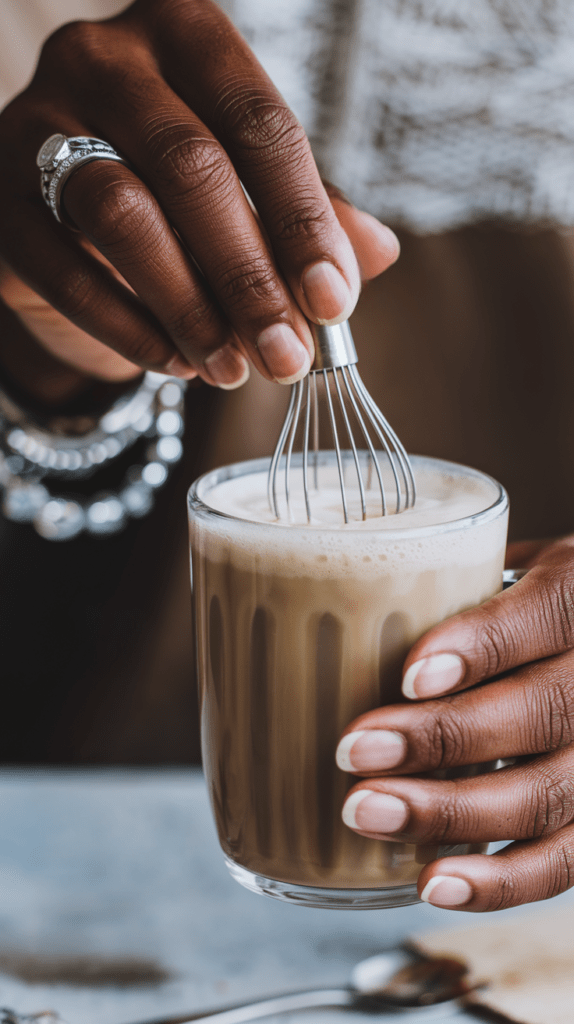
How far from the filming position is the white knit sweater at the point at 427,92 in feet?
3.07

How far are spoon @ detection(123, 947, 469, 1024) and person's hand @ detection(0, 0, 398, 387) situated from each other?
37cm

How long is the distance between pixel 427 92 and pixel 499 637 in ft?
2.62

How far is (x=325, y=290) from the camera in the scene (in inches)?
15.9

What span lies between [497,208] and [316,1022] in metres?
0.91

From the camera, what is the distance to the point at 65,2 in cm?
96

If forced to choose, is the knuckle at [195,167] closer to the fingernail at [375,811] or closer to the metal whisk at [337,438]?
the metal whisk at [337,438]

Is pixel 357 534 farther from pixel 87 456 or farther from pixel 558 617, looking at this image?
pixel 87 456

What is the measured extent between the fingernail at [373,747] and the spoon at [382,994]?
187 mm

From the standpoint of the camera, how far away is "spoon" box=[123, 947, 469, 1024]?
0.49 metres

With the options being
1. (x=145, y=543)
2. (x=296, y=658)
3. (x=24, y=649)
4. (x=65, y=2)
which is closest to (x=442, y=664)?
(x=296, y=658)

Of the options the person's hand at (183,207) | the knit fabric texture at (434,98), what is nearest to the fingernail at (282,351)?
the person's hand at (183,207)

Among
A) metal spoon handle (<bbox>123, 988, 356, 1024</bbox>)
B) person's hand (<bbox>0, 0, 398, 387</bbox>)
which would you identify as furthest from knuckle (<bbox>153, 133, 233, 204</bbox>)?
metal spoon handle (<bbox>123, 988, 356, 1024</bbox>)

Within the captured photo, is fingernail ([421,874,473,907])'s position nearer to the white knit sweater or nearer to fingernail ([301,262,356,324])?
fingernail ([301,262,356,324])

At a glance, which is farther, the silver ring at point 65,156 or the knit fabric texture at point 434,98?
the knit fabric texture at point 434,98
